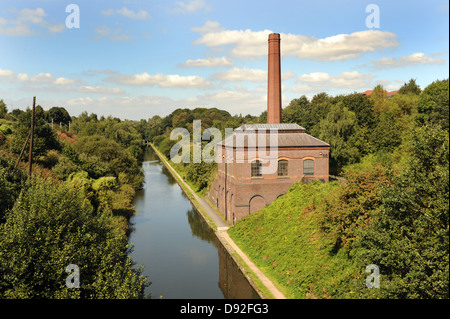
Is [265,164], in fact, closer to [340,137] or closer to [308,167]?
[308,167]

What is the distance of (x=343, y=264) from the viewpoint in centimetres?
1595

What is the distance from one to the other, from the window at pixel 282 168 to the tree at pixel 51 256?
57.6ft

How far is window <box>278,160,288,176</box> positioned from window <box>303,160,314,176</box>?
1.67 metres

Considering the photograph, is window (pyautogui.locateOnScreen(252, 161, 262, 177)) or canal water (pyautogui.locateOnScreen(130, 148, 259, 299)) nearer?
canal water (pyautogui.locateOnScreen(130, 148, 259, 299))

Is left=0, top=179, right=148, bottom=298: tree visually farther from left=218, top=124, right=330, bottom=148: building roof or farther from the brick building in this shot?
left=218, top=124, right=330, bottom=148: building roof

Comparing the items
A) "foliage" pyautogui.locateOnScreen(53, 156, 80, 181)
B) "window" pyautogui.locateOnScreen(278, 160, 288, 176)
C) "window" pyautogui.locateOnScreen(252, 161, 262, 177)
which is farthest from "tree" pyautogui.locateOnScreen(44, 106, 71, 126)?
"window" pyautogui.locateOnScreen(278, 160, 288, 176)

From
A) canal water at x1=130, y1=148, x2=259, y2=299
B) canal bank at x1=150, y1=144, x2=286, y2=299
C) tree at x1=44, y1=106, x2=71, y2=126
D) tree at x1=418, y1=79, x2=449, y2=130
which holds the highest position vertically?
tree at x1=44, y1=106, x2=71, y2=126

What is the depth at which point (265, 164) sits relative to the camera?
28.1 m

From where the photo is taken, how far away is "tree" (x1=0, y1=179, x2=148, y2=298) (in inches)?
424

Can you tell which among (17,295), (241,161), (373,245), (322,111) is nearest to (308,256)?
(373,245)

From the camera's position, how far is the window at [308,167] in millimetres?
28875

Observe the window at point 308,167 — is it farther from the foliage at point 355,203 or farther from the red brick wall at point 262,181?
the foliage at point 355,203

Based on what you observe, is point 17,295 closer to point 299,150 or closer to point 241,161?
point 241,161

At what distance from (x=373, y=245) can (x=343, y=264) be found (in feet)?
18.7
